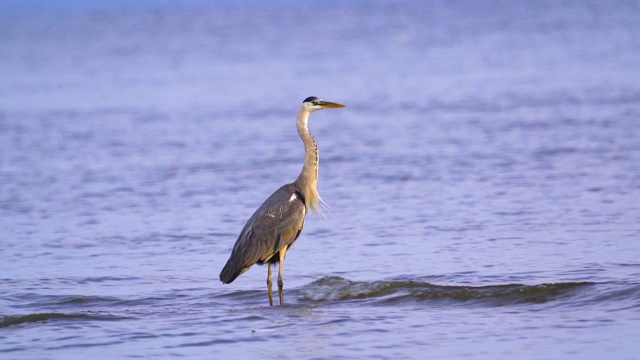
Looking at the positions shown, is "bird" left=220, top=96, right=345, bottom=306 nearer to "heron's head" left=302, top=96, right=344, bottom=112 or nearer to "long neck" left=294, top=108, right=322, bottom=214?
"long neck" left=294, top=108, right=322, bottom=214

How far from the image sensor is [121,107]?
85.5 feet

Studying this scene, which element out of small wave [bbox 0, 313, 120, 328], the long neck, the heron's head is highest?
the heron's head

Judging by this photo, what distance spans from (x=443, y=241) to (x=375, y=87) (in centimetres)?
1639

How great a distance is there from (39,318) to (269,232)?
77.1 inches

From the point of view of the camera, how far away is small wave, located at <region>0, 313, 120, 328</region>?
9.21 m

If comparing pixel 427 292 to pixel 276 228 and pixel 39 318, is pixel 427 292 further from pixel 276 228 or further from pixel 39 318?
pixel 39 318

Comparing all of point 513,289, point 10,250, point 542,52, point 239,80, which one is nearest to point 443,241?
point 513,289

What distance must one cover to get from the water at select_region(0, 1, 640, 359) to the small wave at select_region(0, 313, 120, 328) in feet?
0.06

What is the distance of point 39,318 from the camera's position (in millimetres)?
9312

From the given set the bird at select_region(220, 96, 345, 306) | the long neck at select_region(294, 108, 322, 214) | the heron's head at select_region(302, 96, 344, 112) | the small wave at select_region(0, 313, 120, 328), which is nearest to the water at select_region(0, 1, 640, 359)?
the small wave at select_region(0, 313, 120, 328)

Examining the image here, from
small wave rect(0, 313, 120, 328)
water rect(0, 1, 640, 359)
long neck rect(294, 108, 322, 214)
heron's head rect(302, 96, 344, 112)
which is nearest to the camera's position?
water rect(0, 1, 640, 359)

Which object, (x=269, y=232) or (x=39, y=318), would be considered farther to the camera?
(x=269, y=232)

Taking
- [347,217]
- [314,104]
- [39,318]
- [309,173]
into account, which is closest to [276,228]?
[309,173]

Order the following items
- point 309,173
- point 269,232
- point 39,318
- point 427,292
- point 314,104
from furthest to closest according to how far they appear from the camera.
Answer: point 314,104 → point 309,173 → point 269,232 → point 427,292 → point 39,318
